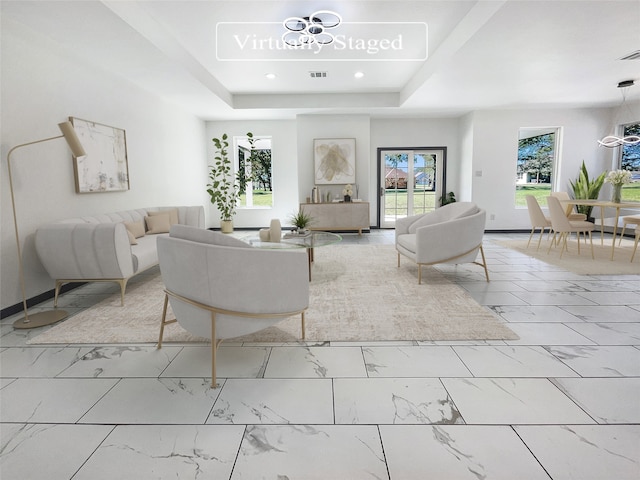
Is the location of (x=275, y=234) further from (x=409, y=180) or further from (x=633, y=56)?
(x=409, y=180)

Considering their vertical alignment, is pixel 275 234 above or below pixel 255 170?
below

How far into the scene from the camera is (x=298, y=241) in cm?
425

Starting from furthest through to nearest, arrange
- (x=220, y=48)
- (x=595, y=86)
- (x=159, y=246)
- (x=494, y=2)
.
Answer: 1. (x=595, y=86)
2. (x=220, y=48)
3. (x=494, y=2)
4. (x=159, y=246)

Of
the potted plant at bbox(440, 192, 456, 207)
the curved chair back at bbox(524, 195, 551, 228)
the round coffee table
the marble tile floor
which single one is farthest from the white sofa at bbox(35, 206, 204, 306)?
the potted plant at bbox(440, 192, 456, 207)

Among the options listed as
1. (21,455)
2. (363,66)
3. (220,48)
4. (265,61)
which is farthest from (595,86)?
(21,455)

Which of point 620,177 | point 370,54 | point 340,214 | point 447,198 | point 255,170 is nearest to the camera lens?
point 370,54

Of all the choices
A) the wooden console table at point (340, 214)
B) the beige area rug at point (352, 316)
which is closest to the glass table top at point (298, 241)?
the beige area rug at point (352, 316)

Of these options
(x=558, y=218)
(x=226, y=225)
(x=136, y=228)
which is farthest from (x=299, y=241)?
(x=226, y=225)

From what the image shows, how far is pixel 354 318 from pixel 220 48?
3.73m

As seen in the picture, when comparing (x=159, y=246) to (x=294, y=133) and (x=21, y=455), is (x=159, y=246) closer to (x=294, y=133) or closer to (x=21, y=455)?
(x=21, y=455)

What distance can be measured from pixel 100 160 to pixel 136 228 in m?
0.93

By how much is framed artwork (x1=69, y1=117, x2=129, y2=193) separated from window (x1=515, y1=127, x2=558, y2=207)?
751 centimetres

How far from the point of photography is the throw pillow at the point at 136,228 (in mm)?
4469

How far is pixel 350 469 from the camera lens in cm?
Result: 142
